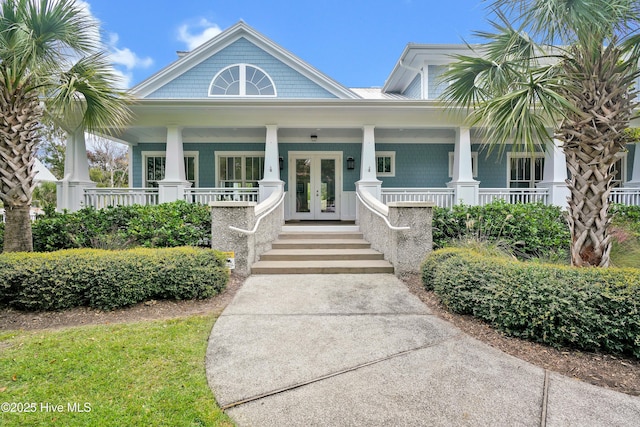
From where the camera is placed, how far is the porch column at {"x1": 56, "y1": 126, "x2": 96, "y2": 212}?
7.99m

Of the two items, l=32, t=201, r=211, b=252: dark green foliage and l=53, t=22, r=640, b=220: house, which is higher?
l=53, t=22, r=640, b=220: house

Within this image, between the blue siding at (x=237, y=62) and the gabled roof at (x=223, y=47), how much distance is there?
131 mm

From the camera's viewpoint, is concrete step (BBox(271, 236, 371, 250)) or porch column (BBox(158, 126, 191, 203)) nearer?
concrete step (BBox(271, 236, 371, 250))

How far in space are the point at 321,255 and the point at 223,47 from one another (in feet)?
30.9

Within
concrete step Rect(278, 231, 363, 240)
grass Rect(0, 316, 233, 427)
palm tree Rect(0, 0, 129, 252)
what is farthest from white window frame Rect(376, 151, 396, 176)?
grass Rect(0, 316, 233, 427)

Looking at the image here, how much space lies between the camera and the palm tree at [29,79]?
4.87 meters

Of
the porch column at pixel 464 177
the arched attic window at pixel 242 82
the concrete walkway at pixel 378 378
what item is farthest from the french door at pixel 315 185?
the concrete walkway at pixel 378 378

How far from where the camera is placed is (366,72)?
89.8 ft

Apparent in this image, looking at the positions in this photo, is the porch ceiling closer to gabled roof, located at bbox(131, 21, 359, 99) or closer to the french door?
the french door

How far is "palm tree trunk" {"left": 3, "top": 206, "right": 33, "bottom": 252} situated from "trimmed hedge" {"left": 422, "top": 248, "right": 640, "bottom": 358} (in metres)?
6.90

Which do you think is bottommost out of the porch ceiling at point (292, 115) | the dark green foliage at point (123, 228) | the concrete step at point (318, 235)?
the concrete step at point (318, 235)

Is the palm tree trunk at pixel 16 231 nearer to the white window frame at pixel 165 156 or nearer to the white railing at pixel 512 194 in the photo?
the white window frame at pixel 165 156

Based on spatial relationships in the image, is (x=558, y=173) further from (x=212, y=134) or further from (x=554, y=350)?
(x=212, y=134)

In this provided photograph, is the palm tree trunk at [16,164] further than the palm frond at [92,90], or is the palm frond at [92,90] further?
the palm frond at [92,90]
